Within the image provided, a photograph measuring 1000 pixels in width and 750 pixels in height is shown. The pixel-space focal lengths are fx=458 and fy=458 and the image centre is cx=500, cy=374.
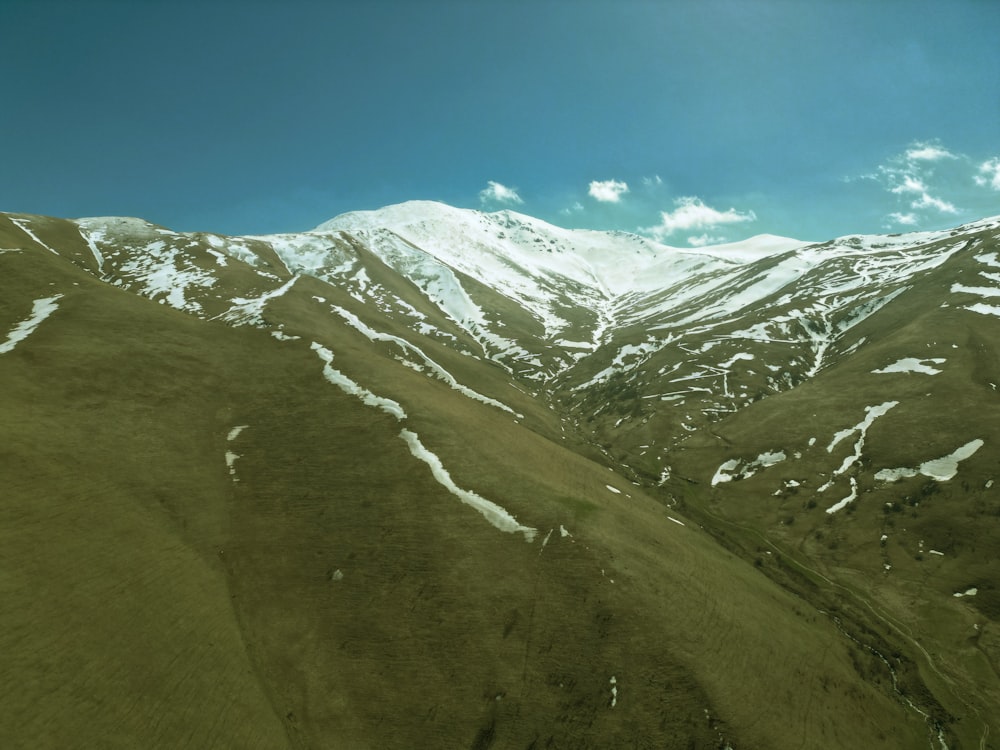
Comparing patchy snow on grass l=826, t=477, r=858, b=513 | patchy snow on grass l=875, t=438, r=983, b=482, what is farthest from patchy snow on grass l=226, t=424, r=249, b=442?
patchy snow on grass l=875, t=438, r=983, b=482

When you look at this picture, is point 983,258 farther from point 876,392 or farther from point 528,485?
point 528,485

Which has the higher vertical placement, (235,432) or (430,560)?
(235,432)

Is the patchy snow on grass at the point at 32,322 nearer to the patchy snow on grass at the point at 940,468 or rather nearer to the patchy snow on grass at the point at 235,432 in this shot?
the patchy snow on grass at the point at 235,432

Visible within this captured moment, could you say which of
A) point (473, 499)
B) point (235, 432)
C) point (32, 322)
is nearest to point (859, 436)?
point (473, 499)

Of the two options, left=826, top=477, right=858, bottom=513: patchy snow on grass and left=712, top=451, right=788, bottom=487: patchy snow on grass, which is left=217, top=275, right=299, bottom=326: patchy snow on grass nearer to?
left=712, top=451, right=788, bottom=487: patchy snow on grass

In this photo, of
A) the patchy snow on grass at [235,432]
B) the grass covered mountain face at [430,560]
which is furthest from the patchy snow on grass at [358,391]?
the patchy snow on grass at [235,432]

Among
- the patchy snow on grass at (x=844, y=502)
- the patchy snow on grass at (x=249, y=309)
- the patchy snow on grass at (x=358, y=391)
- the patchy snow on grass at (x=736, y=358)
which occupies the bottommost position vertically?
the patchy snow on grass at (x=358, y=391)

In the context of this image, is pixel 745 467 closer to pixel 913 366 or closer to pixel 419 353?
pixel 913 366
